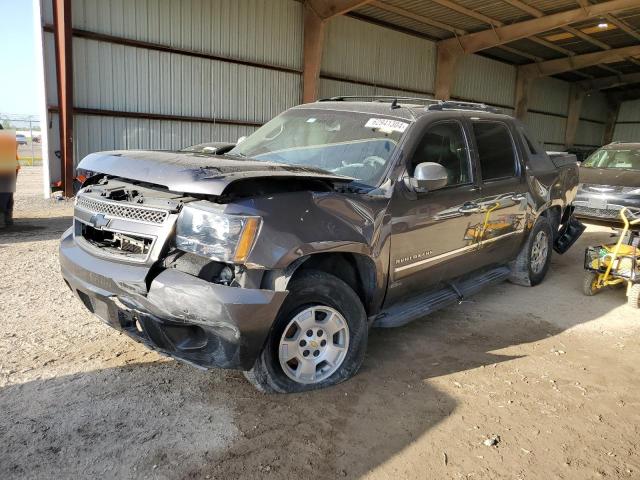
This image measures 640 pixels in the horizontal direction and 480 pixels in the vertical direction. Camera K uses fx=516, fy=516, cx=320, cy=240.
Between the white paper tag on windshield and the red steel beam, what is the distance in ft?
30.5

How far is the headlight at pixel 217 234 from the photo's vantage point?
2715 millimetres

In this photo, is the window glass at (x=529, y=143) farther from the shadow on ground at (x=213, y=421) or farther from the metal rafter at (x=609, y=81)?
the metal rafter at (x=609, y=81)

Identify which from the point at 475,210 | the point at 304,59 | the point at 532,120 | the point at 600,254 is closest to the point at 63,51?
the point at 304,59

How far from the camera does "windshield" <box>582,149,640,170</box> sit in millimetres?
10133

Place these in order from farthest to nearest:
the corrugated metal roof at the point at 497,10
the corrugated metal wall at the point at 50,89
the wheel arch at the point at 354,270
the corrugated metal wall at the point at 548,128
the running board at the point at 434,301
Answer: the corrugated metal wall at the point at 548,128
the corrugated metal roof at the point at 497,10
the corrugated metal wall at the point at 50,89
the running board at the point at 434,301
the wheel arch at the point at 354,270

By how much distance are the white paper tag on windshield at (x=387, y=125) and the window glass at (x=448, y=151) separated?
0.18 metres

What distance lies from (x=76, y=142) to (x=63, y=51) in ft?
6.47

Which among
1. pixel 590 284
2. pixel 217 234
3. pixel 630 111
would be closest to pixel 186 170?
pixel 217 234

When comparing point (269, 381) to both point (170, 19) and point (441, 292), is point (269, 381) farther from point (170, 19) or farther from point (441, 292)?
point (170, 19)

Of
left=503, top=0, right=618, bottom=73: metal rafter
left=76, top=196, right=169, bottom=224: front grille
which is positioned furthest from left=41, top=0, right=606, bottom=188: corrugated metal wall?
left=76, top=196, right=169, bottom=224: front grille

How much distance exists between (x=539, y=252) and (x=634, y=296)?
3.41ft

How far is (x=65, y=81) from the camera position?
36.1ft

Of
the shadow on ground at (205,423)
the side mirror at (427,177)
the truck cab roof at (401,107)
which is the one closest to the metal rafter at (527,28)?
the truck cab roof at (401,107)

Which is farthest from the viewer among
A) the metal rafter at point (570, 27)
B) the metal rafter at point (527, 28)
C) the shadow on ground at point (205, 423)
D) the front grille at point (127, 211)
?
the metal rafter at point (570, 27)
